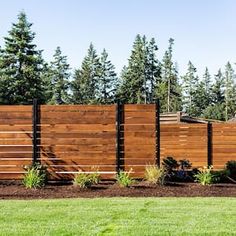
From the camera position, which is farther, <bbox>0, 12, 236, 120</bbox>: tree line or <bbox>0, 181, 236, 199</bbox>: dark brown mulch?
<bbox>0, 12, 236, 120</bbox>: tree line

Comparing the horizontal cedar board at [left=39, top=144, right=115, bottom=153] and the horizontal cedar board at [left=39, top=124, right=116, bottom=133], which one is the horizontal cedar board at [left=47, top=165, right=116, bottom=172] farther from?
the horizontal cedar board at [left=39, top=124, right=116, bottom=133]

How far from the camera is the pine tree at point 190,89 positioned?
79188 mm

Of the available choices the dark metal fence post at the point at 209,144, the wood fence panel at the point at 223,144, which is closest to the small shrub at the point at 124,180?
the dark metal fence post at the point at 209,144

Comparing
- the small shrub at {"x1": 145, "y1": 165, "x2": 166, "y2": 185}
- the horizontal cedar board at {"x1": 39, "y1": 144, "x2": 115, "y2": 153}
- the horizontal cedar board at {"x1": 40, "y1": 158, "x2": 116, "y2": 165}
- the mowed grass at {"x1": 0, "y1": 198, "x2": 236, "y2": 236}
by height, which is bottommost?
the mowed grass at {"x1": 0, "y1": 198, "x2": 236, "y2": 236}

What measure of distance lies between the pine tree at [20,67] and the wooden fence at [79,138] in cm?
3054

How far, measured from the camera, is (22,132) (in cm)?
1368

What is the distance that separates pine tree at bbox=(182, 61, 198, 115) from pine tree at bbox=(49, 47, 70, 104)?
1920 centimetres

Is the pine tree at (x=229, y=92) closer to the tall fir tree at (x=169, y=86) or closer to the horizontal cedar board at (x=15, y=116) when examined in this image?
the tall fir tree at (x=169, y=86)

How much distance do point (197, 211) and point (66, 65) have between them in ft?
210

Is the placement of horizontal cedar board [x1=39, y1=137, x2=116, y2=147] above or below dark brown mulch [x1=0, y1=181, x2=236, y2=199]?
above

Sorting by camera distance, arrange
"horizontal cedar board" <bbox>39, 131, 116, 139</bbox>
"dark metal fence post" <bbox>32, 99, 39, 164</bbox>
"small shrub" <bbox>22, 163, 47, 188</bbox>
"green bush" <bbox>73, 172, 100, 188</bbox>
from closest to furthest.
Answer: "green bush" <bbox>73, 172, 100, 188</bbox>
"small shrub" <bbox>22, 163, 47, 188</bbox>
"dark metal fence post" <bbox>32, 99, 39, 164</bbox>
"horizontal cedar board" <bbox>39, 131, 116, 139</bbox>

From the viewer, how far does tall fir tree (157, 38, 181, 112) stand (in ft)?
239

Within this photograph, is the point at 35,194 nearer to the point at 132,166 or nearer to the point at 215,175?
the point at 132,166

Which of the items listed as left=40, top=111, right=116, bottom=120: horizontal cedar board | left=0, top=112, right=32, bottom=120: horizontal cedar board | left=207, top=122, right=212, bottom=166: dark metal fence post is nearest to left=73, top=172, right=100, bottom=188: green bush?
left=40, top=111, right=116, bottom=120: horizontal cedar board
